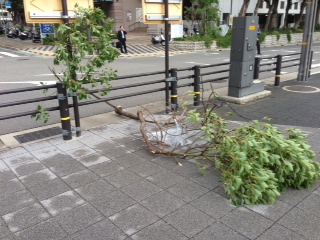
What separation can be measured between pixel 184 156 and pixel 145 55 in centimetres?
1899

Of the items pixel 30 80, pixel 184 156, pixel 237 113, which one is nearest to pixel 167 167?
pixel 184 156

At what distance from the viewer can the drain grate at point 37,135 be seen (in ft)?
18.6

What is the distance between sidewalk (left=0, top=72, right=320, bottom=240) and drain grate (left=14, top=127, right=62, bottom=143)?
0.31m

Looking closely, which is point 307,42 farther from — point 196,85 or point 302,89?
point 196,85

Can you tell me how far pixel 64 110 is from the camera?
17.6ft

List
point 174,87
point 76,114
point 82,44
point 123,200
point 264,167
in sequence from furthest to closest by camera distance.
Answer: point 174,87 < point 76,114 < point 82,44 < point 264,167 < point 123,200

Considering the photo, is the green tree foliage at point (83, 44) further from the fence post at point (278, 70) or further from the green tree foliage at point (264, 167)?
the fence post at point (278, 70)

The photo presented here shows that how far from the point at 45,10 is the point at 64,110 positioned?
1627 millimetres

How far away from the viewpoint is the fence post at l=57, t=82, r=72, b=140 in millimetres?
5230

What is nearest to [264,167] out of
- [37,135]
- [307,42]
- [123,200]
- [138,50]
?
[123,200]

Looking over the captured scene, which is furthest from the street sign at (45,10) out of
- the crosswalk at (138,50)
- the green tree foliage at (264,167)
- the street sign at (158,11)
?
the crosswalk at (138,50)

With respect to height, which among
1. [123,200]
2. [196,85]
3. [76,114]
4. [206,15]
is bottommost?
[123,200]

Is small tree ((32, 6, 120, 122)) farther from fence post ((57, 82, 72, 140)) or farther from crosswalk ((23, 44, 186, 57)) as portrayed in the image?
crosswalk ((23, 44, 186, 57))

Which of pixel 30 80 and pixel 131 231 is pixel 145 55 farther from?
pixel 131 231
